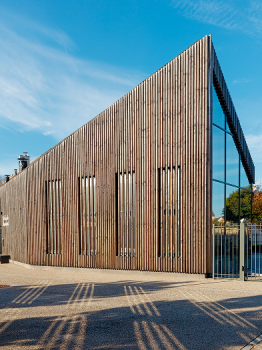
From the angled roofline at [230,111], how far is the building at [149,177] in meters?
0.05

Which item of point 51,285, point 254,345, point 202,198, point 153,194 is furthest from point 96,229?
point 254,345

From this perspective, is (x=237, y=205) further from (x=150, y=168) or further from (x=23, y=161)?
(x=23, y=161)

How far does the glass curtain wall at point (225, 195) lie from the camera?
1168cm

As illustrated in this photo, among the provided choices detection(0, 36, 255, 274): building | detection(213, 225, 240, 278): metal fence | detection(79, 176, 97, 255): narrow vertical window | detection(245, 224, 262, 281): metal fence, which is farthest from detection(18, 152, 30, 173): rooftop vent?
detection(213, 225, 240, 278): metal fence

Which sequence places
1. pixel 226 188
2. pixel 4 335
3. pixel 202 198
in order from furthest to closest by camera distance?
pixel 226 188, pixel 202 198, pixel 4 335

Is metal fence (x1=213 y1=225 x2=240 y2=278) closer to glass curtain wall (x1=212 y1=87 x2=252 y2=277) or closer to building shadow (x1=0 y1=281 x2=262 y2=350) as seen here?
glass curtain wall (x1=212 y1=87 x2=252 y2=277)

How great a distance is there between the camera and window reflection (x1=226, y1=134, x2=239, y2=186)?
567 inches

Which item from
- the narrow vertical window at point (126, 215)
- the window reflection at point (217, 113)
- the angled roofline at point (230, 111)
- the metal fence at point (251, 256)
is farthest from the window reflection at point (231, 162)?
the narrow vertical window at point (126, 215)

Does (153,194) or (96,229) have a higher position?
(153,194)

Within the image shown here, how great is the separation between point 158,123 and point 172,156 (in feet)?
4.63

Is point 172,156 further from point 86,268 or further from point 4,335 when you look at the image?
point 4,335

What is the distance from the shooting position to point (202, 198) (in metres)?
11.6

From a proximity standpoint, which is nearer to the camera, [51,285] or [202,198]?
[51,285]

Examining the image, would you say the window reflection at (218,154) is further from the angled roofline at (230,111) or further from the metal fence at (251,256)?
the metal fence at (251,256)
